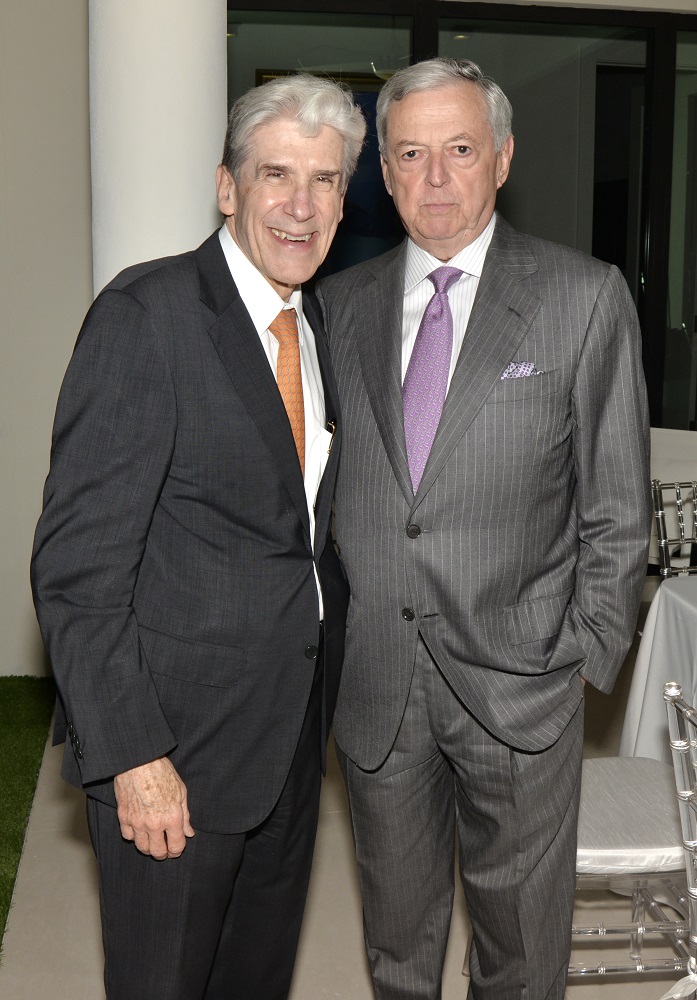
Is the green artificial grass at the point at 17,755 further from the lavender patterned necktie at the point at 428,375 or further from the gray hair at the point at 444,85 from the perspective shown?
the gray hair at the point at 444,85

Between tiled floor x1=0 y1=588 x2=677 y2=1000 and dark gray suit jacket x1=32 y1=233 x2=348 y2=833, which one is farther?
tiled floor x1=0 y1=588 x2=677 y2=1000

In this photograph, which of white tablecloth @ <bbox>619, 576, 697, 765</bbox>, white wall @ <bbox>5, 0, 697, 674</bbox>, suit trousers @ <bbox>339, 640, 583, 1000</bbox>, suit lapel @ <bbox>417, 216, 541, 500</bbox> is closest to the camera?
suit lapel @ <bbox>417, 216, 541, 500</bbox>

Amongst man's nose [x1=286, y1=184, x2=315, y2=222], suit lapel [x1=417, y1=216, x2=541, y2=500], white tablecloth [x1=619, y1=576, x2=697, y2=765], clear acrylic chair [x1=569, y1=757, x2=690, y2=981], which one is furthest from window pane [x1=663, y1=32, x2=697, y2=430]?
man's nose [x1=286, y1=184, x2=315, y2=222]

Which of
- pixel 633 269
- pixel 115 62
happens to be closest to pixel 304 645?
pixel 115 62

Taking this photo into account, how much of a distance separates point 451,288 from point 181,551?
78 cm

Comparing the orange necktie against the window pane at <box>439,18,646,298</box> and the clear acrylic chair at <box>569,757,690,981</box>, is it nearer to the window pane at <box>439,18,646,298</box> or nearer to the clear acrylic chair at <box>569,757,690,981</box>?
the clear acrylic chair at <box>569,757,690,981</box>

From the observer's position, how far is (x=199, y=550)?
67.6 inches

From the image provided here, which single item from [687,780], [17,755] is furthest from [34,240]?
[687,780]

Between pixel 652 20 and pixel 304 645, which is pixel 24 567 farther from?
pixel 652 20

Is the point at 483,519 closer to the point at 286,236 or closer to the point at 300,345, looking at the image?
the point at 300,345

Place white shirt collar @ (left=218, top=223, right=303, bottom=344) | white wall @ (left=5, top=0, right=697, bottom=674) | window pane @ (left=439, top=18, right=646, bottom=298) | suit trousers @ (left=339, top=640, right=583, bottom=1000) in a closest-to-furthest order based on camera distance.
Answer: white shirt collar @ (left=218, top=223, right=303, bottom=344) < suit trousers @ (left=339, top=640, right=583, bottom=1000) < white wall @ (left=5, top=0, right=697, bottom=674) < window pane @ (left=439, top=18, right=646, bottom=298)

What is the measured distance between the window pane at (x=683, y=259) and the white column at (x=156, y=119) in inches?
129

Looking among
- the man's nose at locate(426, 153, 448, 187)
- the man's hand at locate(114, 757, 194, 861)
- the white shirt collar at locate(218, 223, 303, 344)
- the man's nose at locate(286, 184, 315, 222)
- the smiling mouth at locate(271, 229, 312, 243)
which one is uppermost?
the man's nose at locate(426, 153, 448, 187)

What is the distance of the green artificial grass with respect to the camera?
3398 mm
